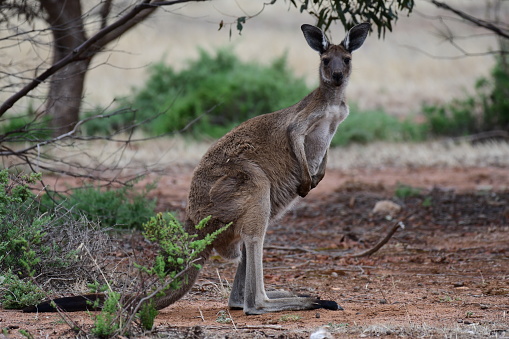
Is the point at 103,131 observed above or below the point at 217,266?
above

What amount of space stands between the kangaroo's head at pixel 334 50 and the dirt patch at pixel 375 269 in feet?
5.58

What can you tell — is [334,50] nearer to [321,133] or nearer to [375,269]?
[321,133]

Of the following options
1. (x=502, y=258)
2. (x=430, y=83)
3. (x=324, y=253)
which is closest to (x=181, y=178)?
(x=324, y=253)

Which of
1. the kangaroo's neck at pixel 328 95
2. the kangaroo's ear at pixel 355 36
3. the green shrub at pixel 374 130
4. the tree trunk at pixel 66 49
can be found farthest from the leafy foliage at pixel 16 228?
the green shrub at pixel 374 130

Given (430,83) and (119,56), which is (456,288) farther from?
(119,56)

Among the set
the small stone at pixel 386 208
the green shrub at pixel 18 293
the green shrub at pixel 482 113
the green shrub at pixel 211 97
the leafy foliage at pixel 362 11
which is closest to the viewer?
the green shrub at pixel 18 293

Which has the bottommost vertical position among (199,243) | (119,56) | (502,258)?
(502,258)

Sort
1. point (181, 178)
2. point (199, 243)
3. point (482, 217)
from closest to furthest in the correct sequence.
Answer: point (199, 243) < point (482, 217) < point (181, 178)

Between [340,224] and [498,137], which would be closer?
[340,224]

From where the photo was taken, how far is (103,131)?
1381 cm

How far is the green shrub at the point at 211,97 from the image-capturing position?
1372 cm

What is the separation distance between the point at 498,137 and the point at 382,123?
7.43ft

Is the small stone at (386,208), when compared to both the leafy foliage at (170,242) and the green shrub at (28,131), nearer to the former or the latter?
the green shrub at (28,131)

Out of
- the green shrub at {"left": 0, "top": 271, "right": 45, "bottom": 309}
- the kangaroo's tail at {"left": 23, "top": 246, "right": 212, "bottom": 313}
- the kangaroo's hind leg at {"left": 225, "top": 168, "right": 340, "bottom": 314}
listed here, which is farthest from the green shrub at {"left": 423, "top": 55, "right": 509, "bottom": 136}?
the green shrub at {"left": 0, "top": 271, "right": 45, "bottom": 309}
